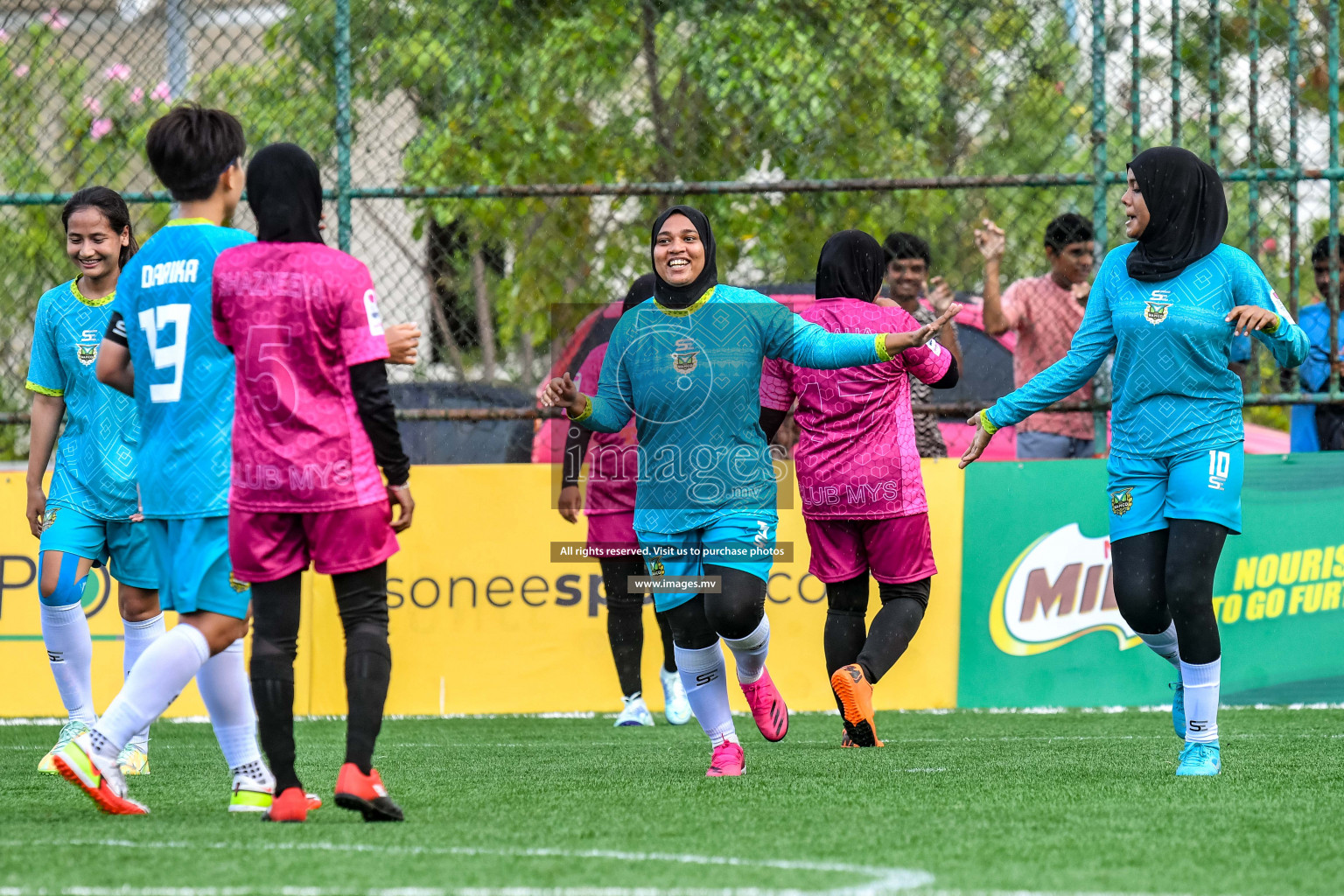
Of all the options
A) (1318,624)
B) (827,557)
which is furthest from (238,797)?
(1318,624)

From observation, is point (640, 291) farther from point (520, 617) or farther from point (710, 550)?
point (520, 617)

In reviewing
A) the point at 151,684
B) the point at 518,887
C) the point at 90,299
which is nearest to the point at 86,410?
the point at 90,299

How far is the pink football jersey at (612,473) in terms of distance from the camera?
7.75 meters

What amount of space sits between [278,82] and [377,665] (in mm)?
6703

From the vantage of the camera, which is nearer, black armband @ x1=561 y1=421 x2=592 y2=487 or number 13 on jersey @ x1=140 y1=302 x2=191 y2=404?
number 13 on jersey @ x1=140 y1=302 x2=191 y2=404

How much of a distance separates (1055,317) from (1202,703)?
11.3ft

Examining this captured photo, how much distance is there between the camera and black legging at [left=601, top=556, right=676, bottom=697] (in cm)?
784

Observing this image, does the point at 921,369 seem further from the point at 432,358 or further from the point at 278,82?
the point at 432,358

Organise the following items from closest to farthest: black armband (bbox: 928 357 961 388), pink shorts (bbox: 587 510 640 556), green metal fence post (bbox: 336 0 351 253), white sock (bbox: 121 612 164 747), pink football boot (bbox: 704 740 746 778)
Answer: pink football boot (bbox: 704 740 746 778) < white sock (bbox: 121 612 164 747) < black armband (bbox: 928 357 961 388) < pink shorts (bbox: 587 510 640 556) < green metal fence post (bbox: 336 0 351 253)

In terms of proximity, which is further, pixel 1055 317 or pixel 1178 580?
pixel 1055 317

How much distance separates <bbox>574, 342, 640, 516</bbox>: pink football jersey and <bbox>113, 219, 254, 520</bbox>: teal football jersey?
346cm

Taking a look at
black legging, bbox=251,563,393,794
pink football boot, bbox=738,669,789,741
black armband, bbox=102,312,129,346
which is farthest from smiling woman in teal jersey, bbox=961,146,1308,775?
black armband, bbox=102,312,129,346

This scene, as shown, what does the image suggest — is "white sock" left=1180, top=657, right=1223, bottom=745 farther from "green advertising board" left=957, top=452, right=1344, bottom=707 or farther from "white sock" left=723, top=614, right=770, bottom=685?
"green advertising board" left=957, top=452, right=1344, bottom=707

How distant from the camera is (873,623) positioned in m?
6.45
